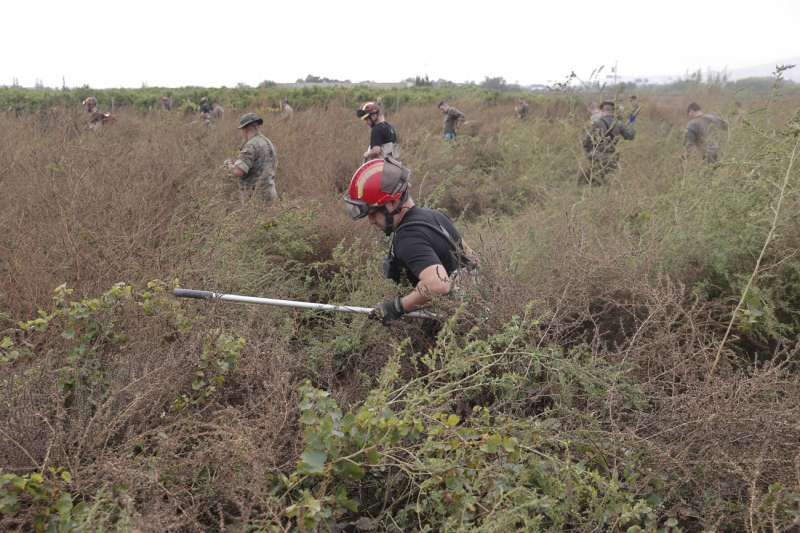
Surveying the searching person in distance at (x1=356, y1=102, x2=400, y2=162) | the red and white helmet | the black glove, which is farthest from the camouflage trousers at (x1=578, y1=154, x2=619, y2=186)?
the black glove

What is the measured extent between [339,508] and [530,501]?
67 cm

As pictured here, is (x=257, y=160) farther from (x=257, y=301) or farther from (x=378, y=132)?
(x=257, y=301)

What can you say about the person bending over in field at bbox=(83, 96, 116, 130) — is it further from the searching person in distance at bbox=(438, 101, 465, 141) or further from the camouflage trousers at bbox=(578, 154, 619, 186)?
the camouflage trousers at bbox=(578, 154, 619, 186)

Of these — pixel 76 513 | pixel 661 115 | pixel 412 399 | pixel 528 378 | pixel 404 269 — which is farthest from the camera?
pixel 661 115

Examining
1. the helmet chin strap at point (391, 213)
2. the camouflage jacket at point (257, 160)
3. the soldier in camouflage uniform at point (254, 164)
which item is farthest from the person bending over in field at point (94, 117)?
the helmet chin strap at point (391, 213)

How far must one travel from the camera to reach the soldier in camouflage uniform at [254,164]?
6210 mm

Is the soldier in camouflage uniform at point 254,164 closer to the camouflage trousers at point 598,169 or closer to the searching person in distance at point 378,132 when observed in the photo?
the searching person in distance at point 378,132

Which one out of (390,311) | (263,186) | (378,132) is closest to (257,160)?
(263,186)

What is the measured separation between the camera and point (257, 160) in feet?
20.8

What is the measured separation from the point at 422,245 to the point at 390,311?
383 mm

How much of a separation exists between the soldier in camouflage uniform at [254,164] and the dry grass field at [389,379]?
4.00 ft

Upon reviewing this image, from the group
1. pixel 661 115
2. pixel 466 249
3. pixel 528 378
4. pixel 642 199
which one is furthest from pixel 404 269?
pixel 661 115

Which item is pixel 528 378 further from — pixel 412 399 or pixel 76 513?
pixel 76 513

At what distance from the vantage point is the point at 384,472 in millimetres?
2352
